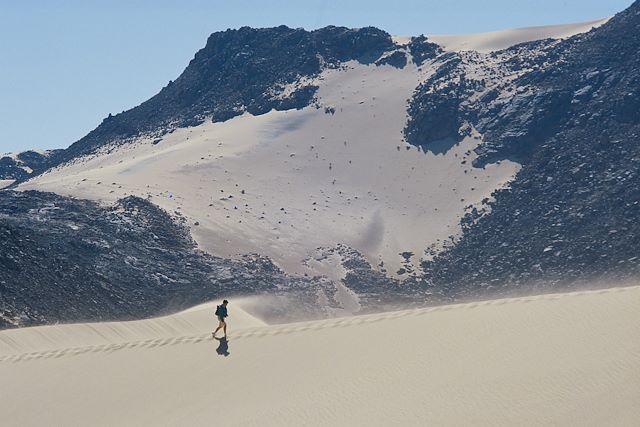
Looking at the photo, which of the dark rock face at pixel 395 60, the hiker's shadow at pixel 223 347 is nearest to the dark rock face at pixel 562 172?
the dark rock face at pixel 395 60

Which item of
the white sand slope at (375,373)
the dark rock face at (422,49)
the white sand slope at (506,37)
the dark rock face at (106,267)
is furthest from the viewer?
the dark rock face at (422,49)

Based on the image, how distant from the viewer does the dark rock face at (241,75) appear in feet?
287

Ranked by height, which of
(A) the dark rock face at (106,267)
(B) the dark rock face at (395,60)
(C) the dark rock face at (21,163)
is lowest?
(A) the dark rock face at (106,267)

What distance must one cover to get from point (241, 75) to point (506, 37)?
2265 cm

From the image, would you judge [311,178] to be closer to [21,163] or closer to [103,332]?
[103,332]

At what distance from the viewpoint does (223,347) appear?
2491 cm

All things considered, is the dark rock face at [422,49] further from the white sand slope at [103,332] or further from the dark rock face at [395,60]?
the white sand slope at [103,332]

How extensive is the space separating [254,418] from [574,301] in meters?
7.70

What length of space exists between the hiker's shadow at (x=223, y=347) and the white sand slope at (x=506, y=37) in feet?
213

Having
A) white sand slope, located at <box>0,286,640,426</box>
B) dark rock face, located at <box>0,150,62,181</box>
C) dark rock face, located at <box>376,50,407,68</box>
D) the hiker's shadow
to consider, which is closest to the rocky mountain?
dark rock face, located at <box>376,50,407,68</box>

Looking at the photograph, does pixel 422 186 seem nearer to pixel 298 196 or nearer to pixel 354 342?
pixel 298 196

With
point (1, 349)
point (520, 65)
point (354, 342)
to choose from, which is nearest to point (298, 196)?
point (520, 65)

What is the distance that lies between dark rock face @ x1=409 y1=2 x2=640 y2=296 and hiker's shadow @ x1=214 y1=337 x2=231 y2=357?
96.0 ft

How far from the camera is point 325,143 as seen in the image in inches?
3093
